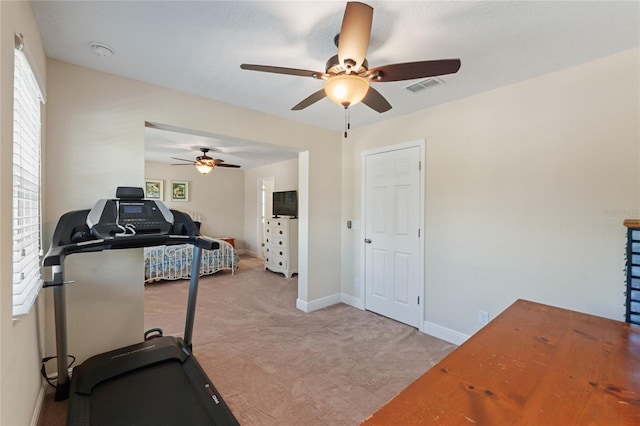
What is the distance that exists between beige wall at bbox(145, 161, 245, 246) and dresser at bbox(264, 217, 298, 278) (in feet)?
7.89

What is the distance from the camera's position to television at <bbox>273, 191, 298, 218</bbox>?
19.7 ft

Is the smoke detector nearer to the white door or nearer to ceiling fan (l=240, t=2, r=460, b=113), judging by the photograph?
ceiling fan (l=240, t=2, r=460, b=113)

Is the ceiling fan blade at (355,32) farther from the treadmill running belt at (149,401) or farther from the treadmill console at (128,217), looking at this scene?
the treadmill running belt at (149,401)

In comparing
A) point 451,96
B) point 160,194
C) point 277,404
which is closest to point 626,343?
point 277,404

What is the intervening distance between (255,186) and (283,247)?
9.23 ft

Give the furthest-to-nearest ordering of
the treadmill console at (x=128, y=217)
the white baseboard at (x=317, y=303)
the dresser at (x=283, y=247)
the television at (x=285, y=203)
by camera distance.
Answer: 1. the television at (x=285, y=203)
2. the dresser at (x=283, y=247)
3. the white baseboard at (x=317, y=303)
4. the treadmill console at (x=128, y=217)

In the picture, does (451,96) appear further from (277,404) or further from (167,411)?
(167,411)

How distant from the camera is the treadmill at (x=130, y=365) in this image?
61.3 inches

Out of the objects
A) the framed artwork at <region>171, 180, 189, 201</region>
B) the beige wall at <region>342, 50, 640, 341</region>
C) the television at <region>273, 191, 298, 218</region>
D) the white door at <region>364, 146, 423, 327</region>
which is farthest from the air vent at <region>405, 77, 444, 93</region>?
the framed artwork at <region>171, 180, 189, 201</region>

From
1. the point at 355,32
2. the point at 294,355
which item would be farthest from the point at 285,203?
the point at 355,32

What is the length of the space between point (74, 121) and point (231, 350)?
2265 mm

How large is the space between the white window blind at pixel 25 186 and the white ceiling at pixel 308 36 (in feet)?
1.42

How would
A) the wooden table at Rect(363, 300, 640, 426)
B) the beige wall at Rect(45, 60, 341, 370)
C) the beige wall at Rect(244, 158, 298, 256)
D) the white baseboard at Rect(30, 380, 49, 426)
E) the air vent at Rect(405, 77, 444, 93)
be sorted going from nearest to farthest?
1. the wooden table at Rect(363, 300, 640, 426)
2. the white baseboard at Rect(30, 380, 49, 426)
3. the beige wall at Rect(45, 60, 341, 370)
4. the air vent at Rect(405, 77, 444, 93)
5. the beige wall at Rect(244, 158, 298, 256)

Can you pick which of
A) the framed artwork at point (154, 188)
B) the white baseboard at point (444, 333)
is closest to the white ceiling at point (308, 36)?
the white baseboard at point (444, 333)
